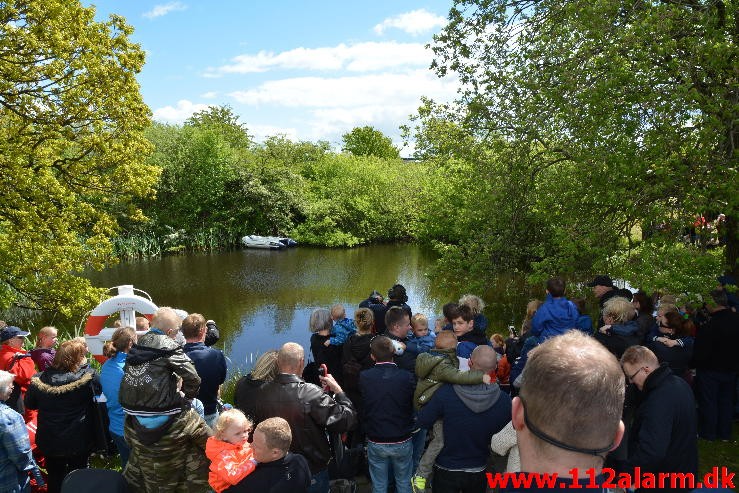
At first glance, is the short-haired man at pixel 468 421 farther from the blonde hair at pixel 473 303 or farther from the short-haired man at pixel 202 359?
the blonde hair at pixel 473 303

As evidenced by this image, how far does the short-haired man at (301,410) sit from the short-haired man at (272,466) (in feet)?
1.41

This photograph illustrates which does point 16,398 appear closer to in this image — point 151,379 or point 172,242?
point 151,379

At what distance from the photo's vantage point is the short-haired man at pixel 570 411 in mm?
1381

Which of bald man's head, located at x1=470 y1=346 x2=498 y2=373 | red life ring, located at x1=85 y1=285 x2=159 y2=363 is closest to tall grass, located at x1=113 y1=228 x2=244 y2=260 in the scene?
red life ring, located at x1=85 y1=285 x2=159 y2=363

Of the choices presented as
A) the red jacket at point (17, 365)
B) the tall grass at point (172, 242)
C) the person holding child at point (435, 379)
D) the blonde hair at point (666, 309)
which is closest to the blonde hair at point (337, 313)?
the person holding child at point (435, 379)

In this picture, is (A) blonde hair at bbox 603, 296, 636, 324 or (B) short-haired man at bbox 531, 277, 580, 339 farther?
(B) short-haired man at bbox 531, 277, 580, 339

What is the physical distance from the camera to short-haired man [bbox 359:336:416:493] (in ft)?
12.1

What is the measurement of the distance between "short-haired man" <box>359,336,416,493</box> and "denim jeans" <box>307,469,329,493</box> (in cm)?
54

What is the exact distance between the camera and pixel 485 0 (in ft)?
25.7

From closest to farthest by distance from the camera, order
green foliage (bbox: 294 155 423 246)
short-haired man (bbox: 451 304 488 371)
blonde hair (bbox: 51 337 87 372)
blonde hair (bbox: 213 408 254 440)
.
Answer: blonde hair (bbox: 213 408 254 440) → blonde hair (bbox: 51 337 87 372) → short-haired man (bbox: 451 304 488 371) → green foliage (bbox: 294 155 423 246)

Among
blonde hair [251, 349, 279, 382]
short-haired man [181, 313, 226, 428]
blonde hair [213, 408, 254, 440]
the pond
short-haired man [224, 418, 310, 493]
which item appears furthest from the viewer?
the pond

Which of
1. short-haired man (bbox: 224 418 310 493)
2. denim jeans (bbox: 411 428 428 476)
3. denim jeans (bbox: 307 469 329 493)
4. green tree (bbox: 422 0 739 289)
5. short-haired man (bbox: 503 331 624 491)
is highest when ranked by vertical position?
green tree (bbox: 422 0 739 289)

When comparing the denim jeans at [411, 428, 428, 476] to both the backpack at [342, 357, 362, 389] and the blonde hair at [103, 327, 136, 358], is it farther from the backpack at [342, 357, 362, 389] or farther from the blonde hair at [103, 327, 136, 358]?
the blonde hair at [103, 327, 136, 358]

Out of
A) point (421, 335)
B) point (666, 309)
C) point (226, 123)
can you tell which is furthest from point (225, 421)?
point (226, 123)
